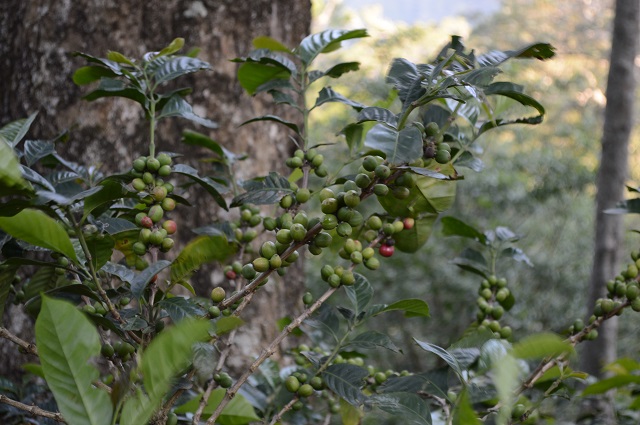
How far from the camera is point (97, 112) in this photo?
6.04 ft

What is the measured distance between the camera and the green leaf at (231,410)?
3.73ft

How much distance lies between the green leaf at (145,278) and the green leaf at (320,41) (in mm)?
434

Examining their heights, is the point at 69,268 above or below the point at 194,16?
below

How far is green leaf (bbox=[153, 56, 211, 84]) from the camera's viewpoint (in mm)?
1090

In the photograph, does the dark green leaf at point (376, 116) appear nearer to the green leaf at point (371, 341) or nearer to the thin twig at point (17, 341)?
the green leaf at point (371, 341)

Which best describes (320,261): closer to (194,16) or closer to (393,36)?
(194,16)

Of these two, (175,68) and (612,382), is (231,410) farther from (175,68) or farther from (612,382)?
(612,382)

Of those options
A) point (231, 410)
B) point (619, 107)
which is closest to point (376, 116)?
point (231, 410)

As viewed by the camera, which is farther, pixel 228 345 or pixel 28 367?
pixel 28 367

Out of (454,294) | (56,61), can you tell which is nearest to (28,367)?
(56,61)

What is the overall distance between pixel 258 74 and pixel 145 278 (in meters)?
0.45

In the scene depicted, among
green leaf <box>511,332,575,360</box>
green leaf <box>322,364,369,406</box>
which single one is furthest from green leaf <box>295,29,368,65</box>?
green leaf <box>511,332,575,360</box>

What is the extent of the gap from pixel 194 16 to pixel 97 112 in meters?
0.38

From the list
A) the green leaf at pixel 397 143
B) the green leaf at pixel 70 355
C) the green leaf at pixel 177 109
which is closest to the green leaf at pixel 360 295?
the green leaf at pixel 397 143
